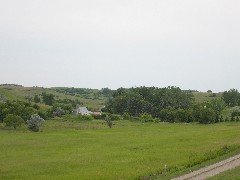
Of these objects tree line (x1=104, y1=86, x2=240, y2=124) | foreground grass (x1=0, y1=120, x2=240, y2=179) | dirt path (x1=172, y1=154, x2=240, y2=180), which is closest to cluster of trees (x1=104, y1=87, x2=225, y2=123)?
tree line (x1=104, y1=86, x2=240, y2=124)

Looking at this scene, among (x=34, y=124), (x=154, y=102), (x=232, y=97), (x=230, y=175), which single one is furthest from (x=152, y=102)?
(x=230, y=175)

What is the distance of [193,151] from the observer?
162 ft

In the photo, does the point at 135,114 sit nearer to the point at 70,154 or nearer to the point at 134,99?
the point at 134,99

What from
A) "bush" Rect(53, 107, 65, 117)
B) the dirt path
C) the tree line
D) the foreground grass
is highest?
the tree line

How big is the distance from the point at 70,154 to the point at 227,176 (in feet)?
78.1

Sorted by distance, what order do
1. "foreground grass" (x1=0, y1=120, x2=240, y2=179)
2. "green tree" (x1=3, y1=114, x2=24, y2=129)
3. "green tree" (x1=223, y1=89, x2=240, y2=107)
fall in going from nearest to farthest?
1. "foreground grass" (x1=0, y1=120, x2=240, y2=179)
2. "green tree" (x1=3, y1=114, x2=24, y2=129)
3. "green tree" (x1=223, y1=89, x2=240, y2=107)

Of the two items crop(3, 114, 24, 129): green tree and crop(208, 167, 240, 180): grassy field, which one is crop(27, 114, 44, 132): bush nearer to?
crop(3, 114, 24, 129): green tree

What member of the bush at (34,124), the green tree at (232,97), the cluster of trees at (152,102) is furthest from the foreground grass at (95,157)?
the green tree at (232,97)

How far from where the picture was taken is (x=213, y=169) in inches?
1433

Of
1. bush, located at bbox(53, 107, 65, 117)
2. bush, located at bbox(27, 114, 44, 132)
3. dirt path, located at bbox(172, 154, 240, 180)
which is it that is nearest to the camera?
dirt path, located at bbox(172, 154, 240, 180)

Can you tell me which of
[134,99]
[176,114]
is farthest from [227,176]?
[134,99]

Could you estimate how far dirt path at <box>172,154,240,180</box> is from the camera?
3344 centimetres

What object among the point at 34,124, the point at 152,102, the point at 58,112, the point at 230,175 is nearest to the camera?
the point at 230,175

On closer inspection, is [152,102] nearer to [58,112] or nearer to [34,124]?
[58,112]
